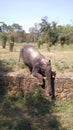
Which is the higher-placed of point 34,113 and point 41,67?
point 41,67

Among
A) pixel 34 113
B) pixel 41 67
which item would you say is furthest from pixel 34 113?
pixel 41 67

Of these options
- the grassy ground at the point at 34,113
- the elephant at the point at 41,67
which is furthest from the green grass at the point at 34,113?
the elephant at the point at 41,67

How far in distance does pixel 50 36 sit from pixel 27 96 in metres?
27.8

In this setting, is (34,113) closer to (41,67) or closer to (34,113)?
(34,113)

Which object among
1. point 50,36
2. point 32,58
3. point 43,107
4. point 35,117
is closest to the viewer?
point 35,117

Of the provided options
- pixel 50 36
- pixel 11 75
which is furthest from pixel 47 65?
pixel 50 36

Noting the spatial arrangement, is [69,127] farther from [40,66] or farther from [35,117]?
[40,66]

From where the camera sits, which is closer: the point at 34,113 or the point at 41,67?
the point at 34,113

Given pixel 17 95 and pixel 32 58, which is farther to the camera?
pixel 32 58

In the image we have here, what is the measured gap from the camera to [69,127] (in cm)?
607

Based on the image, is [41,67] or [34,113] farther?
[41,67]

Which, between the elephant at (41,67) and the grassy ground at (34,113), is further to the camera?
the elephant at (41,67)

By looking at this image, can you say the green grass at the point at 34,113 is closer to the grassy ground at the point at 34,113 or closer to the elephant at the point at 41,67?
the grassy ground at the point at 34,113

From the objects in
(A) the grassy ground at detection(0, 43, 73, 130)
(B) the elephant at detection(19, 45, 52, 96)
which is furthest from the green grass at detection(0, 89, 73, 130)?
(B) the elephant at detection(19, 45, 52, 96)
